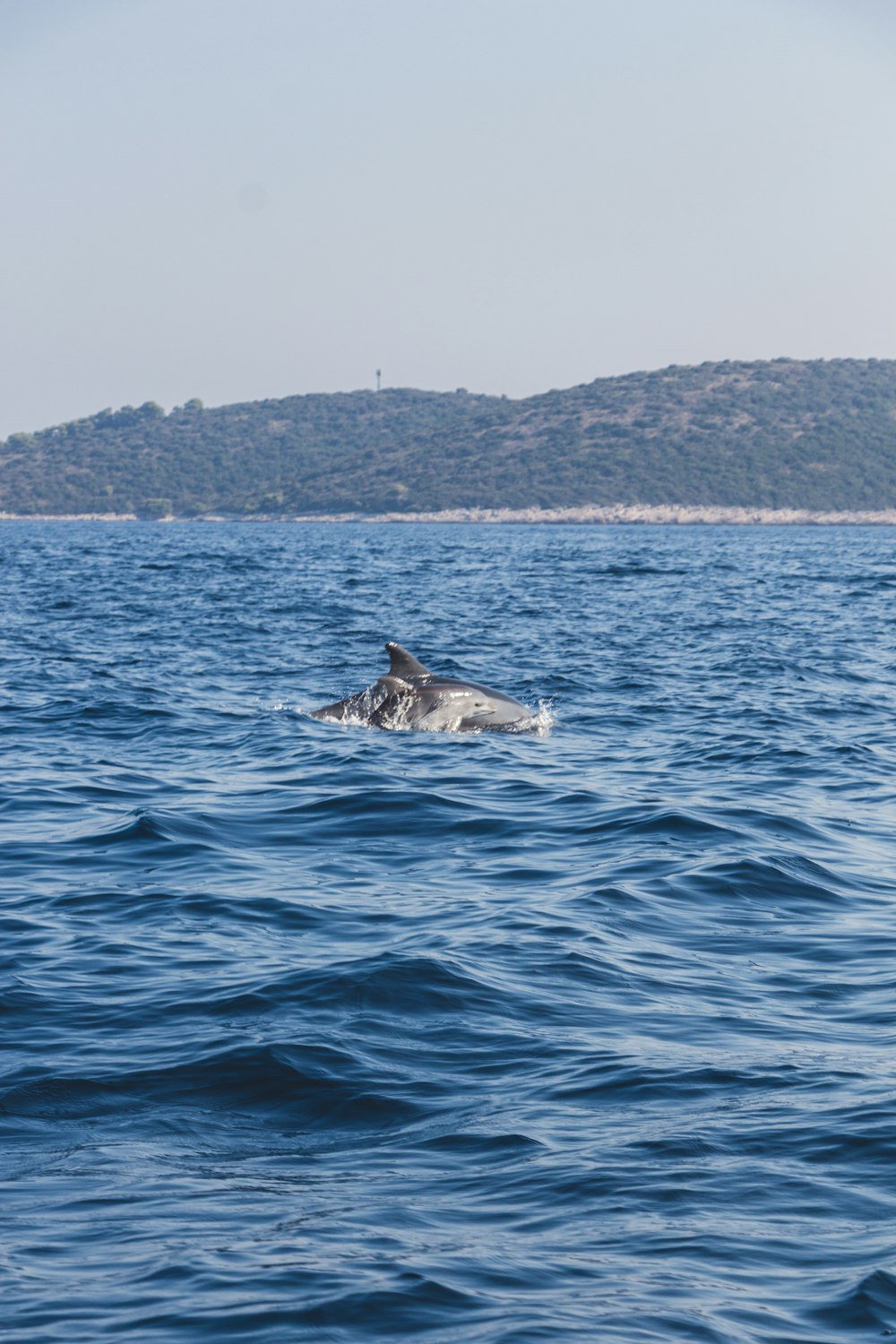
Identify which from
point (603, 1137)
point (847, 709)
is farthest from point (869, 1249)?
point (847, 709)

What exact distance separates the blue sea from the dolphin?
429 mm

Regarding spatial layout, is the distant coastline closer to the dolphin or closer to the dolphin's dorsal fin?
the dolphin

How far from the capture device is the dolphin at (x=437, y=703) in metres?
20.6

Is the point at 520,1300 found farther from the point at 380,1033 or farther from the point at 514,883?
the point at 514,883

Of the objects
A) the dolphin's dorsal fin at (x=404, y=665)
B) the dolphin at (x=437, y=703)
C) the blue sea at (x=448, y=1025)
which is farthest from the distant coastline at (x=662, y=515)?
the blue sea at (x=448, y=1025)

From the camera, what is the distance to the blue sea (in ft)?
19.1

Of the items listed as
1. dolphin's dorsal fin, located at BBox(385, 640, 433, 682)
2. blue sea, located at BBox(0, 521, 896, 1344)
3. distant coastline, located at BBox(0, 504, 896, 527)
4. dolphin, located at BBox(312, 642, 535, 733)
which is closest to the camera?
blue sea, located at BBox(0, 521, 896, 1344)

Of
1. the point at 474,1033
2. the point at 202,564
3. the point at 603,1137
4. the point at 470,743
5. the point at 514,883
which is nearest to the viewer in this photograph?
the point at 603,1137

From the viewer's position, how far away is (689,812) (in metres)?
15.1

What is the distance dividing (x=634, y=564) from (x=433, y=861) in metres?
59.0

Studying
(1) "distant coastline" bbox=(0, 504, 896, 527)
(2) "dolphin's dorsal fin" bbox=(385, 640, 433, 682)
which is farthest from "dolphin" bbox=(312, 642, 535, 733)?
(1) "distant coastline" bbox=(0, 504, 896, 527)

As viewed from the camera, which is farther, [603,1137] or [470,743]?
[470,743]

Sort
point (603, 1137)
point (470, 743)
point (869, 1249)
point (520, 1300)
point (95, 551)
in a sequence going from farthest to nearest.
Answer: point (95, 551)
point (470, 743)
point (603, 1137)
point (869, 1249)
point (520, 1300)

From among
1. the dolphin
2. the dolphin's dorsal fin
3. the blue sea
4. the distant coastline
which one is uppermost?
the distant coastline
